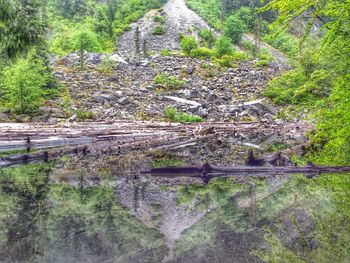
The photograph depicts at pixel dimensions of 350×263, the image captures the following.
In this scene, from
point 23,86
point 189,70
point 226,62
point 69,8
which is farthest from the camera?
point 69,8

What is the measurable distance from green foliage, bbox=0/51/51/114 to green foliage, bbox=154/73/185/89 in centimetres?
876

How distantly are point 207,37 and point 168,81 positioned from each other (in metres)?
18.4

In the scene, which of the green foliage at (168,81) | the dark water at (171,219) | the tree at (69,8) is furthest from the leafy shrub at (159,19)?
the dark water at (171,219)

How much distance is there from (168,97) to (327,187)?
65.2 ft

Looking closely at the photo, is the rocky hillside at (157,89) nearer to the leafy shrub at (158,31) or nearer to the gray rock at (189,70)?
the gray rock at (189,70)

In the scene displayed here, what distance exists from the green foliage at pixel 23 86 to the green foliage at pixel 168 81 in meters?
8.76

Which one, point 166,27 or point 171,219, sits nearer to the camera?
point 171,219

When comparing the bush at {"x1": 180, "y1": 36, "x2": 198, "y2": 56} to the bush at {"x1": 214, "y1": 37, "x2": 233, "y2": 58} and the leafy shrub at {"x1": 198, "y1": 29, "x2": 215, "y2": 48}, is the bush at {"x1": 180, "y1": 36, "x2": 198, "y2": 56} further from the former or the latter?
the leafy shrub at {"x1": 198, "y1": 29, "x2": 215, "y2": 48}

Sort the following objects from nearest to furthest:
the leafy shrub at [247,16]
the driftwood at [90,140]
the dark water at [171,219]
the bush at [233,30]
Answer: the dark water at [171,219], the driftwood at [90,140], the bush at [233,30], the leafy shrub at [247,16]

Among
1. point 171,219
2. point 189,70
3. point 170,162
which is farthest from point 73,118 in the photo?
point 171,219

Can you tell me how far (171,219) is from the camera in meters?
5.60

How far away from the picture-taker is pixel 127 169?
9.75 meters

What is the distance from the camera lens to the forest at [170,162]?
467cm

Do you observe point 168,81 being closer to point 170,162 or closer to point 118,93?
→ point 118,93
